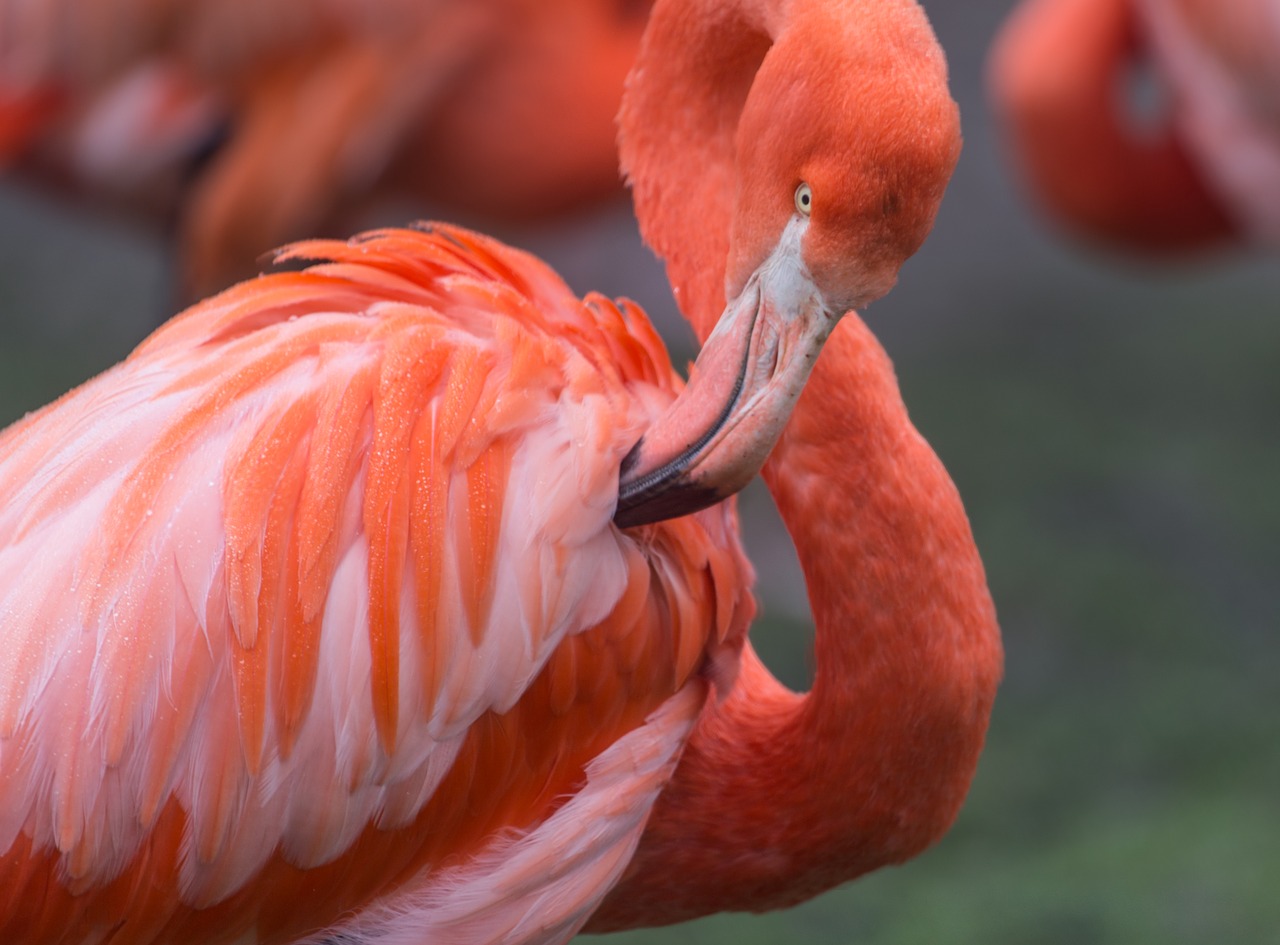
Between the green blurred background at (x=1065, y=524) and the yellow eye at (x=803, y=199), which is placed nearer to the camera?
the yellow eye at (x=803, y=199)

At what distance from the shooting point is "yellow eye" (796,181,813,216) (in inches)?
64.2

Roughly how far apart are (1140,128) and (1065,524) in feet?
3.94

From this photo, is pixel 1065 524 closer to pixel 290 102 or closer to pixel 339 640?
pixel 290 102

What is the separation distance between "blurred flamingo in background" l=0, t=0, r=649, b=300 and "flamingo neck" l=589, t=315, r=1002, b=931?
220 cm

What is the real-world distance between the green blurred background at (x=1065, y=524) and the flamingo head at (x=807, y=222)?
53cm

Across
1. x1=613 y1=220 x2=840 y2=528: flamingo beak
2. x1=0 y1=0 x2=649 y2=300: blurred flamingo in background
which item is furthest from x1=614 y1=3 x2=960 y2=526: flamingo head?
x1=0 y1=0 x2=649 y2=300: blurred flamingo in background

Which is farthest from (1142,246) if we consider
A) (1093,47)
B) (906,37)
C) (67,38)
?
(906,37)

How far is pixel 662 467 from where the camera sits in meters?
1.64

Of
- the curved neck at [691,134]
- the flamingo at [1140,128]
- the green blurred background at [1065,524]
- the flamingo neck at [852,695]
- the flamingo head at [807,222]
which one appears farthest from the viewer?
the flamingo at [1140,128]

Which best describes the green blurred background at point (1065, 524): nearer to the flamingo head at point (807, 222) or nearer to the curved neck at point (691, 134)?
the flamingo head at point (807, 222)

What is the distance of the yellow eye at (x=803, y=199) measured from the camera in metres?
1.63

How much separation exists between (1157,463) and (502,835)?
3.89m

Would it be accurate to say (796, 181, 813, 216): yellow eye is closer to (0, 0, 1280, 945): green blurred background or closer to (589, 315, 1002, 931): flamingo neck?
(589, 315, 1002, 931): flamingo neck

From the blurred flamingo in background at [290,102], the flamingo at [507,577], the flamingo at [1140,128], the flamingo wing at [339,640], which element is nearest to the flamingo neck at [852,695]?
the flamingo at [507,577]
